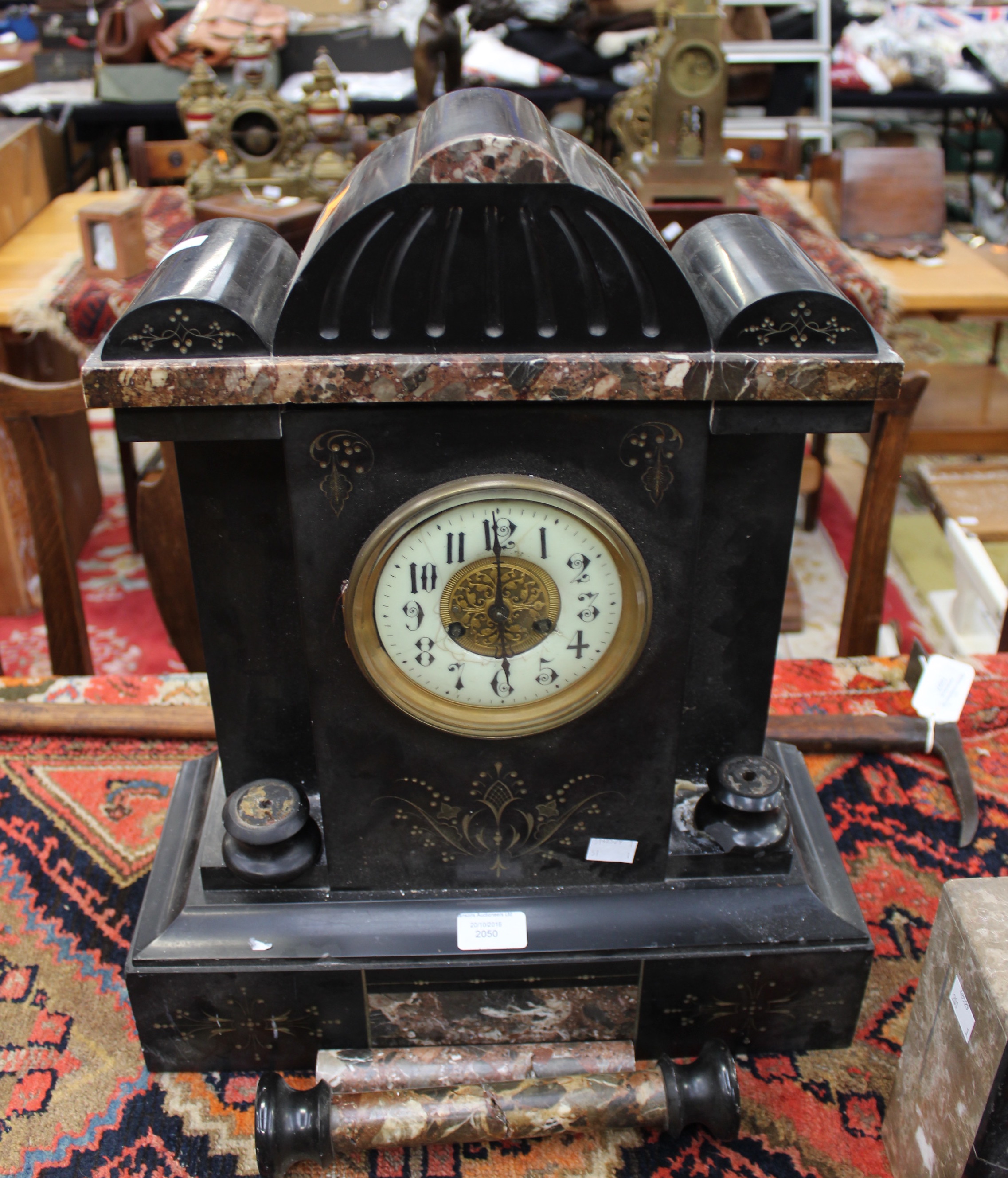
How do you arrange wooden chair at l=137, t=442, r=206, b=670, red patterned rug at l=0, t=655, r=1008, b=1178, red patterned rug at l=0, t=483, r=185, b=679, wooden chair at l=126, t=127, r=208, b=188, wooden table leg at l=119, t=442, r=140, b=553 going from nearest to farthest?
red patterned rug at l=0, t=655, r=1008, b=1178 → wooden chair at l=137, t=442, r=206, b=670 → red patterned rug at l=0, t=483, r=185, b=679 → wooden table leg at l=119, t=442, r=140, b=553 → wooden chair at l=126, t=127, r=208, b=188

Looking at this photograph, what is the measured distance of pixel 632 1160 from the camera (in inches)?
44.8

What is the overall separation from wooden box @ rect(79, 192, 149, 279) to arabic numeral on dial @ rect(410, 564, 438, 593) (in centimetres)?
229

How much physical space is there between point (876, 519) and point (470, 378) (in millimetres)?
1028

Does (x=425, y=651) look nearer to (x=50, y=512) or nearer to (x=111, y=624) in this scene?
(x=50, y=512)

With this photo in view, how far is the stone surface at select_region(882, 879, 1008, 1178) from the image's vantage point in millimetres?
929

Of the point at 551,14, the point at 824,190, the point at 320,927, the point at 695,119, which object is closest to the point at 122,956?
the point at 320,927

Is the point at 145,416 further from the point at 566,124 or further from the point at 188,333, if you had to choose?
the point at 566,124

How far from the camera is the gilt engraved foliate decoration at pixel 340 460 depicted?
0.99 meters

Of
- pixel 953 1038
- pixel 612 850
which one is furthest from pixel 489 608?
pixel 953 1038

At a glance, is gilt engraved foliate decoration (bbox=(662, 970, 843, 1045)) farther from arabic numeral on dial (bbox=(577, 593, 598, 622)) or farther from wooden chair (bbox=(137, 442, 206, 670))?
wooden chair (bbox=(137, 442, 206, 670))

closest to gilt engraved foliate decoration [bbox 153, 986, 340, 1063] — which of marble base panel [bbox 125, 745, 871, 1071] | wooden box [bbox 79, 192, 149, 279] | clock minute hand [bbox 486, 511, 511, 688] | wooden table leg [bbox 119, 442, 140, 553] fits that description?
marble base panel [bbox 125, 745, 871, 1071]

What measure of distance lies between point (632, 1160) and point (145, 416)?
0.92 metres

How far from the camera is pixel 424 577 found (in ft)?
3.44

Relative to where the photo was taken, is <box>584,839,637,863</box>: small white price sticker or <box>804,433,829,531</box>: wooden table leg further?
<box>804,433,829,531</box>: wooden table leg
